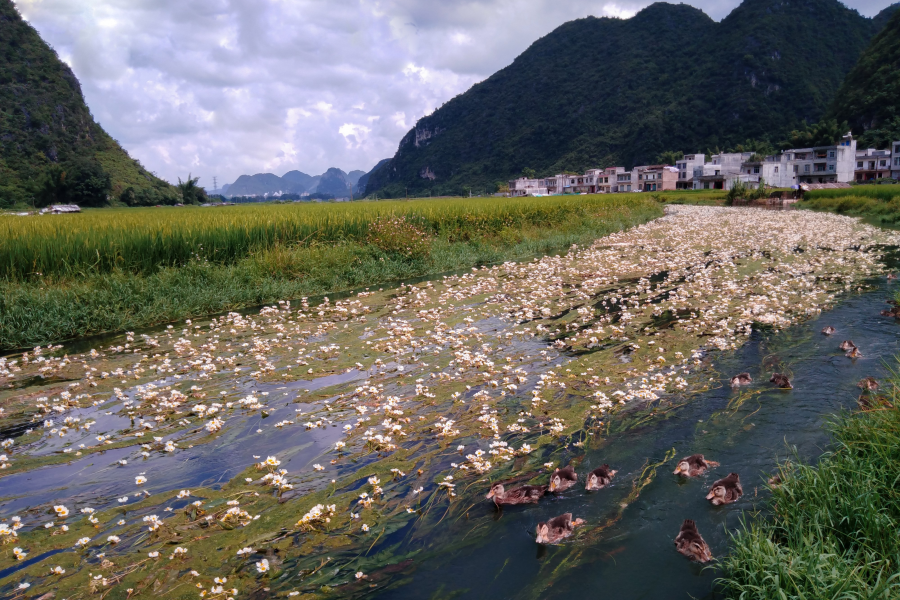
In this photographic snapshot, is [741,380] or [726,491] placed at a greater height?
[741,380]

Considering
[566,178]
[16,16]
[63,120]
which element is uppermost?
[16,16]

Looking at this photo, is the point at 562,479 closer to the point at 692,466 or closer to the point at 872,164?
the point at 692,466

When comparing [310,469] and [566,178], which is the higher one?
[566,178]

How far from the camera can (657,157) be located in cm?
12538

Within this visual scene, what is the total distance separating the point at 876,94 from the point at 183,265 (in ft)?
348

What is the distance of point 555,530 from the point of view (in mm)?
3852

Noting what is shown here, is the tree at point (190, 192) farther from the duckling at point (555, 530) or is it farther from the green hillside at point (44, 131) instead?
the duckling at point (555, 530)

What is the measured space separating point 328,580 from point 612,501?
2296mm

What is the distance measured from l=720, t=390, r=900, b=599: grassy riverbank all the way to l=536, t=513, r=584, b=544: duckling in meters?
1.05

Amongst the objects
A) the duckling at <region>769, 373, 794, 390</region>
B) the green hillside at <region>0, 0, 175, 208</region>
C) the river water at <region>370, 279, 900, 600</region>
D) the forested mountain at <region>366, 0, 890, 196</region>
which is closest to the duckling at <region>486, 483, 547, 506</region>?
the river water at <region>370, 279, 900, 600</region>

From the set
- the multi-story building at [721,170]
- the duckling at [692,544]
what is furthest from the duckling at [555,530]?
the multi-story building at [721,170]

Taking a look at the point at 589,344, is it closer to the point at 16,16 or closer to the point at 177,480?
the point at 177,480

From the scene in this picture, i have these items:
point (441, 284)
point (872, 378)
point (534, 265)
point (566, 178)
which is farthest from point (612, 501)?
point (566, 178)

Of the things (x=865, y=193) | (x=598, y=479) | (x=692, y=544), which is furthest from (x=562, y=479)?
(x=865, y=193)
